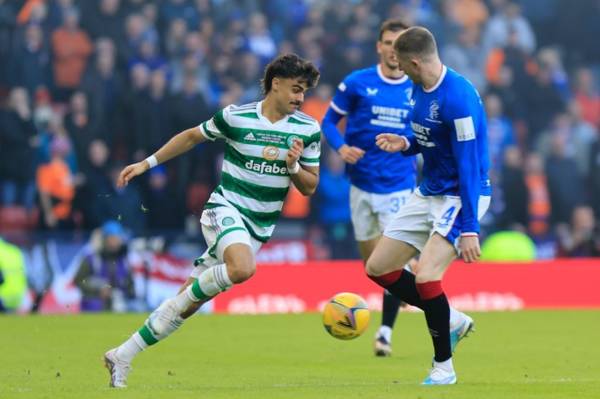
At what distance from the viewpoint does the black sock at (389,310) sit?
456 inches

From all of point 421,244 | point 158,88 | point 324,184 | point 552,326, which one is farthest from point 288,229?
point 421,244

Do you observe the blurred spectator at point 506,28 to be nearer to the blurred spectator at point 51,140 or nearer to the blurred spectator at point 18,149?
the blurred spectator at point 51,140

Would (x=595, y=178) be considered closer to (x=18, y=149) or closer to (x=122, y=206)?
(x=122, y=206)

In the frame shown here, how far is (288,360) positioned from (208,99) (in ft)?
30.8

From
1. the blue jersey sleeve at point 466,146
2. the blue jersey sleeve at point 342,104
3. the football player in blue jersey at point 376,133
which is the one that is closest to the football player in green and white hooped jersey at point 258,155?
the blue jersey sleeve at point 466,146

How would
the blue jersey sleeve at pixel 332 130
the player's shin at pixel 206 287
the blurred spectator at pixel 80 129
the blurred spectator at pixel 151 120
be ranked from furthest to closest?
1. the blurred spectator at pixel 151 120
2. the blurred spectator at pixel 80 129
3. the blue jersey sleeve at pixel 332 130
4. the player's shin at pixel 206 287

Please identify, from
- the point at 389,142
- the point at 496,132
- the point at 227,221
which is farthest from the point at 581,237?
the point at 227,221

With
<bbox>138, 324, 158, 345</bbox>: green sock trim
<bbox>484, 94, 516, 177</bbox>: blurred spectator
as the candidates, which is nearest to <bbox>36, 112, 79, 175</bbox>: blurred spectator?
<bbox>484, 94, 516, 177</bbox>: blurred spectator

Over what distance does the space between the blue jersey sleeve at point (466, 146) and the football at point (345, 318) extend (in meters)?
1.39

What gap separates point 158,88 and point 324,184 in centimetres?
284

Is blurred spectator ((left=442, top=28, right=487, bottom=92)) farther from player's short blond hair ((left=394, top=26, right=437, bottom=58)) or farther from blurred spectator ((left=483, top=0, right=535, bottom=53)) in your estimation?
player's short blond hair ((left=394, top=26, right=437, bottom=58))

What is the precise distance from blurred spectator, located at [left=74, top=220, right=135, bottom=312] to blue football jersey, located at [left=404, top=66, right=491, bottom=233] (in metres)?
8.84

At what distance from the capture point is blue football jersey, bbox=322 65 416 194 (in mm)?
11750

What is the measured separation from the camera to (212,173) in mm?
19047
